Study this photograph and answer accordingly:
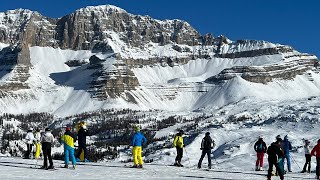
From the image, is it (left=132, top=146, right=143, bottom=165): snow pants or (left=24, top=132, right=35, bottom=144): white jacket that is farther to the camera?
(left=24, top=132, right=35, bottom=144): white jacket

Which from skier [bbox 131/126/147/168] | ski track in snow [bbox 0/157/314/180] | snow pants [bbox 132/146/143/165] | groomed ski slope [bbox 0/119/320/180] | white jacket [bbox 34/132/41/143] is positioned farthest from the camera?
white jacket [bbox 34/132/41/143]

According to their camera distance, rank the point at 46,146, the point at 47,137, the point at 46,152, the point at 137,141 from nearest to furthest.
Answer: the point at 46,152 < the point at 46,146 < the point at 47,137 < the point at 137,141

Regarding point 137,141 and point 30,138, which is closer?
point 137,141

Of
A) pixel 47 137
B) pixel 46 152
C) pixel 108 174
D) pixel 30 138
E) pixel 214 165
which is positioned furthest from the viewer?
pixel 214 165

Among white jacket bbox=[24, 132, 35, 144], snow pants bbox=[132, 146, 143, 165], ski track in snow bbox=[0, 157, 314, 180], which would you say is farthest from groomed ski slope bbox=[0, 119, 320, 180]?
white jacket bbox=[24, 132, 35, 144]

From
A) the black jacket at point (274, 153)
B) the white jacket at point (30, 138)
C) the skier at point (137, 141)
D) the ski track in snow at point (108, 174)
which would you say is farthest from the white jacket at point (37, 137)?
the black jacket at point (274, 153)

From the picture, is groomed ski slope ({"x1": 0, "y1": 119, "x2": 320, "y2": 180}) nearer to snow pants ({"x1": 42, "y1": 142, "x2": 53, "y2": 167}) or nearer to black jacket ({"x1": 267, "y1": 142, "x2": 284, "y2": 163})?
snow pants ({"x1": 42, "y1": 142, "x2": 53, "y2": 167})

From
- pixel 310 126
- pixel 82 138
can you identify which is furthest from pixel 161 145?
pixel 82 138

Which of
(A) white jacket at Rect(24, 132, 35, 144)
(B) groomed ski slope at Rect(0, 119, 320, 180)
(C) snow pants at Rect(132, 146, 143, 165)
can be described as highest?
(A) white jacket at Rect(24, 132, 35, 144)

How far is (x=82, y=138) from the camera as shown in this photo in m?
41.8

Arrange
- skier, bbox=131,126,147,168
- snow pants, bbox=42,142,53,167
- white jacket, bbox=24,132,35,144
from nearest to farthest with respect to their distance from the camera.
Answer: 1. snow pants, bbox=42,142,53,167
2. skier, bbox=131,126,147,168
3. white jacket, bbox=24,132,35,144

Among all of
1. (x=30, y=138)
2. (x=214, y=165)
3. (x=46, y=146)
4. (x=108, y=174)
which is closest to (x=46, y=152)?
(x=46, y=146)

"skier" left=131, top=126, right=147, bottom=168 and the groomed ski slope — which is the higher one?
"skier" left=131, top=126, right=147, bottom=168

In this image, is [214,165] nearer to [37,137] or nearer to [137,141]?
[37,137]
